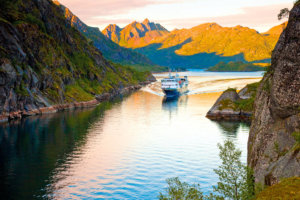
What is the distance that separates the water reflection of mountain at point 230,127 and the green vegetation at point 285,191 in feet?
250

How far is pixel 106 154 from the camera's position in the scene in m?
81.8

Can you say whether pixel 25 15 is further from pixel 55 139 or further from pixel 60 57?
pixel 55 139

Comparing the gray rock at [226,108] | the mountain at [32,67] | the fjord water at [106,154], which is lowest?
the fjord water at [106,154]

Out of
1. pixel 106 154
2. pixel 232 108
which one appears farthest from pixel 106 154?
pixel 232 108

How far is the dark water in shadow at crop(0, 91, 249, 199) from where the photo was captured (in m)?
58.9

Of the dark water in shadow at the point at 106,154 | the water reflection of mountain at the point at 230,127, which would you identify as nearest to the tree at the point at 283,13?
the dark water in shadow at the point at 106,154

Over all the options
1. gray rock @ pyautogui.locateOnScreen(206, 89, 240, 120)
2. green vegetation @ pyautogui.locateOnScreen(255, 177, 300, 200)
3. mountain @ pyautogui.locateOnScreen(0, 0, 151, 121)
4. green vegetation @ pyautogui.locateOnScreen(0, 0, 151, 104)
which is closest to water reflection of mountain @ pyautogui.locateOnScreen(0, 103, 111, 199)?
mountain @ pyautogui.locateOnScreen(0, 0, 151, 121)

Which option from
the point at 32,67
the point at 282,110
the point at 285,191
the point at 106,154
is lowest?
the point at 106,154

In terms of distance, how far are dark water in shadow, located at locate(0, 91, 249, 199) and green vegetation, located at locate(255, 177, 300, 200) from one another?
1212 inches

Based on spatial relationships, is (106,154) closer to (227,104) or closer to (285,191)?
(285,191)

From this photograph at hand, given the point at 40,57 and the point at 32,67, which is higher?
the point at 40,57

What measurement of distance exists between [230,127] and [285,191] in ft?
299

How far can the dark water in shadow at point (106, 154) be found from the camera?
58938 millimetres

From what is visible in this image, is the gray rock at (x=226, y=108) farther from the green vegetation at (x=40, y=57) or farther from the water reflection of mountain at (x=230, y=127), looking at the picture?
the green vegetation at (x=40, y=57)
